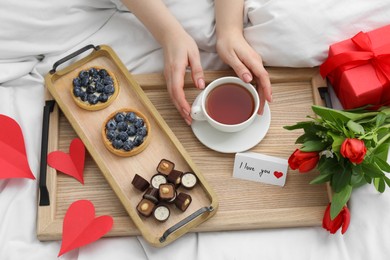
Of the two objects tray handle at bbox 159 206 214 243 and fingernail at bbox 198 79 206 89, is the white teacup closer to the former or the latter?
fingernail at bbox 198 79 206 89

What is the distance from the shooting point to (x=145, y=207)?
95cm

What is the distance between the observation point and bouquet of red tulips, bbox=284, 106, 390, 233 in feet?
2.91

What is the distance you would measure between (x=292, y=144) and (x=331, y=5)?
1.03ft

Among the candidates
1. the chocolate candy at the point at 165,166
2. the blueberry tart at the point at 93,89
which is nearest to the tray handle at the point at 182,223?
the chocolate candy at the point at 165,166

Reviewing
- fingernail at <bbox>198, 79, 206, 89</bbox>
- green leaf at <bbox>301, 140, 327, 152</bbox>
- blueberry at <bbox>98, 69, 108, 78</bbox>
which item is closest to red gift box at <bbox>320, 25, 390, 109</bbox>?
green leaf at <bbox>301, 140, 327, 152</bbox>

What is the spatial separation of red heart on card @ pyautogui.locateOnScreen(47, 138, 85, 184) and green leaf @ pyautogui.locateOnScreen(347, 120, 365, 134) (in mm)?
527

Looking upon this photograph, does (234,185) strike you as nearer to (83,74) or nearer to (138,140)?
(138,140)

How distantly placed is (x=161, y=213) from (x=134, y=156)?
0.46 feet

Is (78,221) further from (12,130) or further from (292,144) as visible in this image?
(292,144)

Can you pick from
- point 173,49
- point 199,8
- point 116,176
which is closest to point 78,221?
point 116,176

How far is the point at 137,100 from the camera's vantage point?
3.52 feet

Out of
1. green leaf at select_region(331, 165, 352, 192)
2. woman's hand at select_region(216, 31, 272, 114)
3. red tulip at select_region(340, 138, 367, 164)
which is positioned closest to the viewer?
red tulip at select_region(340, 138, 367, 164)

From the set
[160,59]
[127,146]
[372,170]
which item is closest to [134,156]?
[127,146]

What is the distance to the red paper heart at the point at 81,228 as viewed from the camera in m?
0.96
